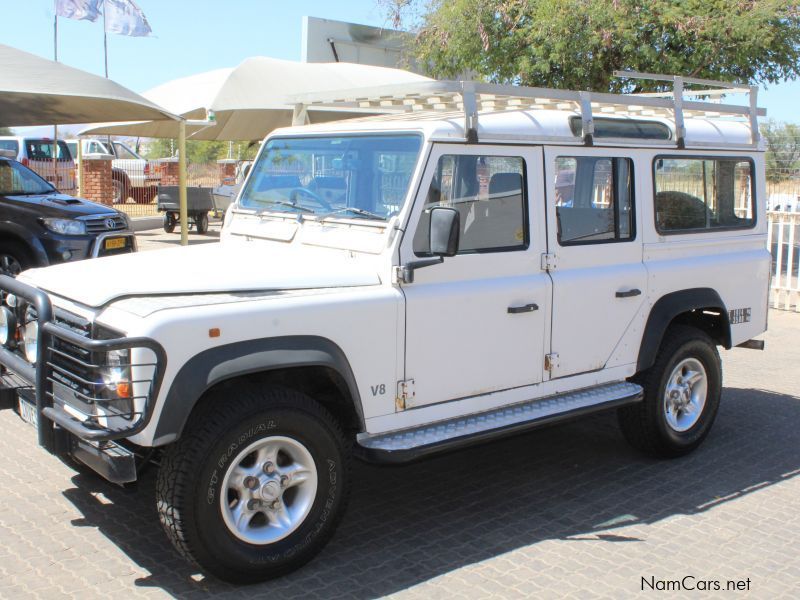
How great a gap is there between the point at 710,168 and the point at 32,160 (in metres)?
22.7

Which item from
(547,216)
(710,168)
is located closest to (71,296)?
(547,216)

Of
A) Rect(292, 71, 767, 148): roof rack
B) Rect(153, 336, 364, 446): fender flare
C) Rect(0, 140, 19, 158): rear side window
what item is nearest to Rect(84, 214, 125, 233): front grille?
Rect(292, 71, 767, 148): roof rack

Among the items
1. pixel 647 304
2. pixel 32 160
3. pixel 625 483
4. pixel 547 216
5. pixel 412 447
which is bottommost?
pixel 625 483

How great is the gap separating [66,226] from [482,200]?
7386 mm

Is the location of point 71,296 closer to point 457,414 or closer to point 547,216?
point 457,414

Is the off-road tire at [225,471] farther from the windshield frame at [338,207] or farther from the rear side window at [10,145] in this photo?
the rear side window at [10,145]

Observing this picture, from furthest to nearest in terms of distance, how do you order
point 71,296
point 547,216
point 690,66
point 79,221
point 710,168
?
point 690,66 → point 79,221 → point 710,168 → point 547,216 → point 71,296

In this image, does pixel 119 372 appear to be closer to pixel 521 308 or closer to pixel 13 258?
pixel 521 308

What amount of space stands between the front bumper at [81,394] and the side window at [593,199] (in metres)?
2.53

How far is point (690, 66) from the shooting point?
1551 cm

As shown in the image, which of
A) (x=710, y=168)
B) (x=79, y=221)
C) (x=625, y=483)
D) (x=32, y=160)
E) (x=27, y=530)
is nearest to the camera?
(x=27, y=530)

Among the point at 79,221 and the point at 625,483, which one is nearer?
the point at 625,483

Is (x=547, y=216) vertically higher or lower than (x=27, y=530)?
higher

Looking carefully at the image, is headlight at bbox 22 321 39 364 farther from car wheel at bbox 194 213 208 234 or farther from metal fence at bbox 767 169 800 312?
car wheel at bbox 194 213 208 234
